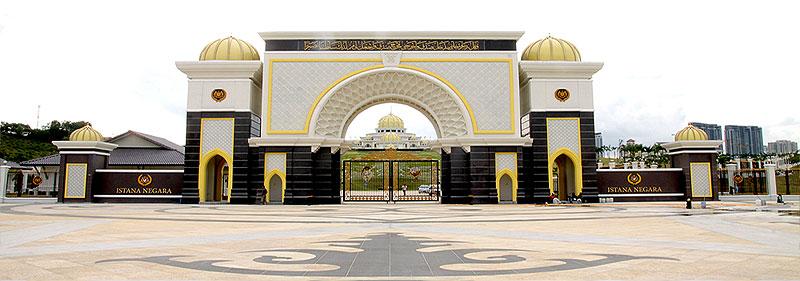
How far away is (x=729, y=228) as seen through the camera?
10.9m

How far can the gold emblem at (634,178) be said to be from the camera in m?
27.7

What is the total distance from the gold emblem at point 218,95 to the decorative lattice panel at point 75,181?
23.5 feet

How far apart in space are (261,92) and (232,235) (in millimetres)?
20471

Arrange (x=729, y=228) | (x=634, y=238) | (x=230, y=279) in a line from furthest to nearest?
(x=729, y=228) < (x=634, y=238) < (x=230, y=279)

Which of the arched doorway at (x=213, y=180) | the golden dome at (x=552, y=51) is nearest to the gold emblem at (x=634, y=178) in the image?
the golden dome at (x=552, y=51)

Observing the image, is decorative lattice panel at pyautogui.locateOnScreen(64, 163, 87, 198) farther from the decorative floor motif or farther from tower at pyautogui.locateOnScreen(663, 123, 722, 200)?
tower at pyautogui.locateOnScreen(663, 123, 722, 200)

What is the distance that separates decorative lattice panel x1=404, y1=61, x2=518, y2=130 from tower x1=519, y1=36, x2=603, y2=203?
1.14 meters

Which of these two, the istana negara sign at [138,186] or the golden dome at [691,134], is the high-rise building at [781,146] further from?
the istana negara sign at [138,186]

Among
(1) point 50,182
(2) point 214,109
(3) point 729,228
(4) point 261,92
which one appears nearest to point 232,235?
(3) point 729,228

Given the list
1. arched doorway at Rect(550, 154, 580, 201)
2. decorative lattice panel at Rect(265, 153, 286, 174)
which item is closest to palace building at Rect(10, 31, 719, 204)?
decorative lattice panel at Rect(265, 153, 286, 174)

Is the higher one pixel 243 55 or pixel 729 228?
pixel 243 55

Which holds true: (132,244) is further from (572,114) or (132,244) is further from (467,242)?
(572,114)

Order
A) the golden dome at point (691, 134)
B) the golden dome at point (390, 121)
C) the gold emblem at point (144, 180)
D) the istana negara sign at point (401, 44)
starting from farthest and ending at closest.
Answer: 1. the golden dome at point (390, 121)
2. the golden dome at point (691, 134)
3. the gold emblem at point (144, 180)
4. the istana negara sign at point (401, 44)

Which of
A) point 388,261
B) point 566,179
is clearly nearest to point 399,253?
point 388,261
